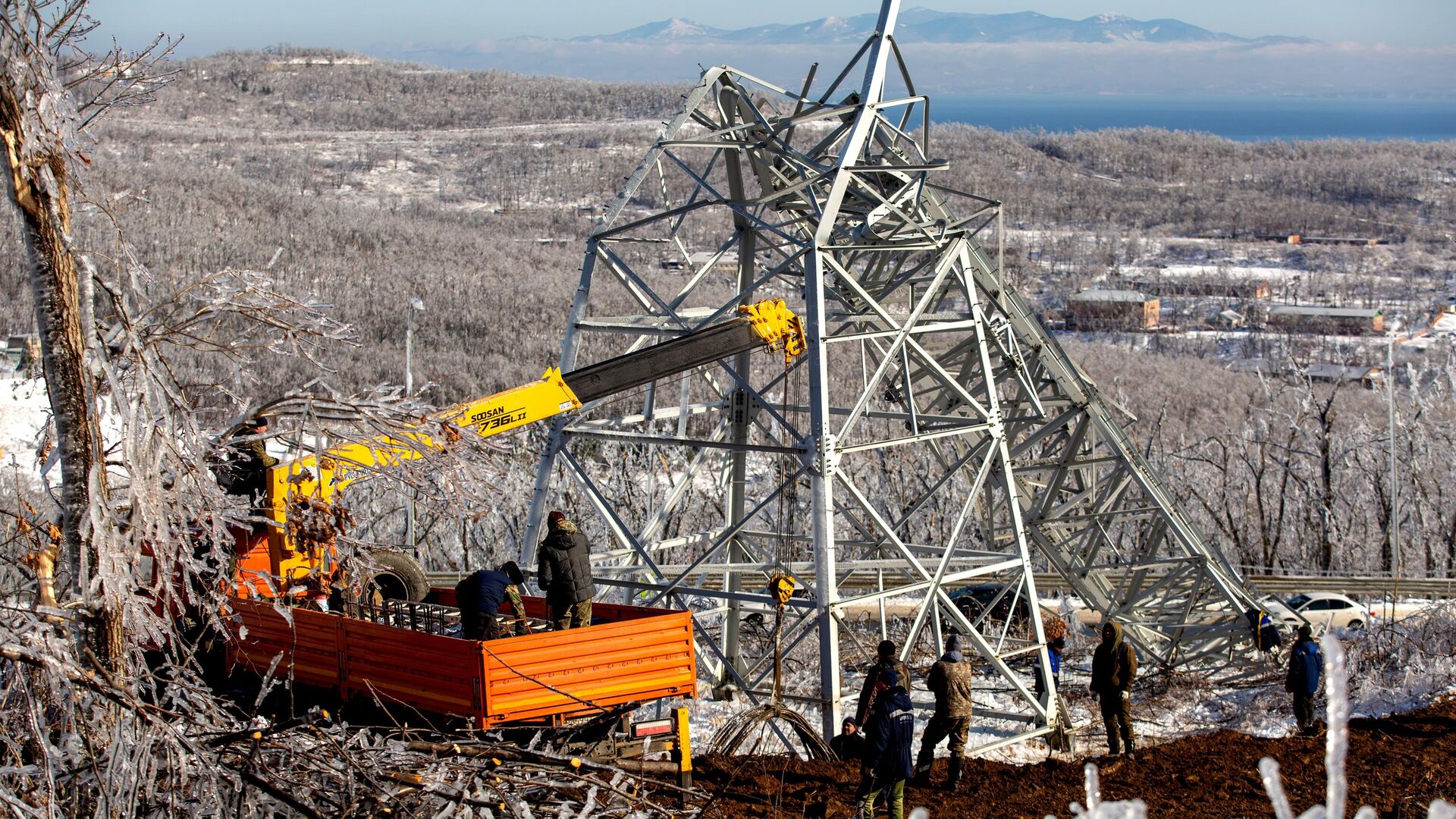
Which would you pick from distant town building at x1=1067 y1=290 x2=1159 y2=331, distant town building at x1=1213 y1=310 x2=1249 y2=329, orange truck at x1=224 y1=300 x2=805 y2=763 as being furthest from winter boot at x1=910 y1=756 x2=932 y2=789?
distant town building at x1=1213 y1=310 x2=1249 y2=329

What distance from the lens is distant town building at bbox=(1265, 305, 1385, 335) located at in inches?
3770

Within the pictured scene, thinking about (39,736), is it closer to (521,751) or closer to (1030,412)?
(521,751)

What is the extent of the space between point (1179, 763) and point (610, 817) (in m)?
6.63

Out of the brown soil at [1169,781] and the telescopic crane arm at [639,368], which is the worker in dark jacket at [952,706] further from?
the telescopic crane arm at [639,368]

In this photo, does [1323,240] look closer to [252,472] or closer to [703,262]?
[703,262]

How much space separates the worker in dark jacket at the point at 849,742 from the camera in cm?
1212

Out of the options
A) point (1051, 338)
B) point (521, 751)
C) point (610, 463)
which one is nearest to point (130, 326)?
point (521, 751)

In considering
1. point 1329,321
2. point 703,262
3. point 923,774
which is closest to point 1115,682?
point 923,774

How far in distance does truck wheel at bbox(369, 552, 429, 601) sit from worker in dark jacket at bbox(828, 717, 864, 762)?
545 centimetres

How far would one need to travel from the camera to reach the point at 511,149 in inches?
6314

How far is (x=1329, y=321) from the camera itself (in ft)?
322

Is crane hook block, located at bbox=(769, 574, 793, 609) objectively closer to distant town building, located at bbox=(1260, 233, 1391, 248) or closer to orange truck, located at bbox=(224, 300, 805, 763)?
orange truck, located at bbox=(224, 300, 805, 763)

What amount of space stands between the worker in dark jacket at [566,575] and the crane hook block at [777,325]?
13.0 feet

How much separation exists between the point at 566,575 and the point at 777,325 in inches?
178
